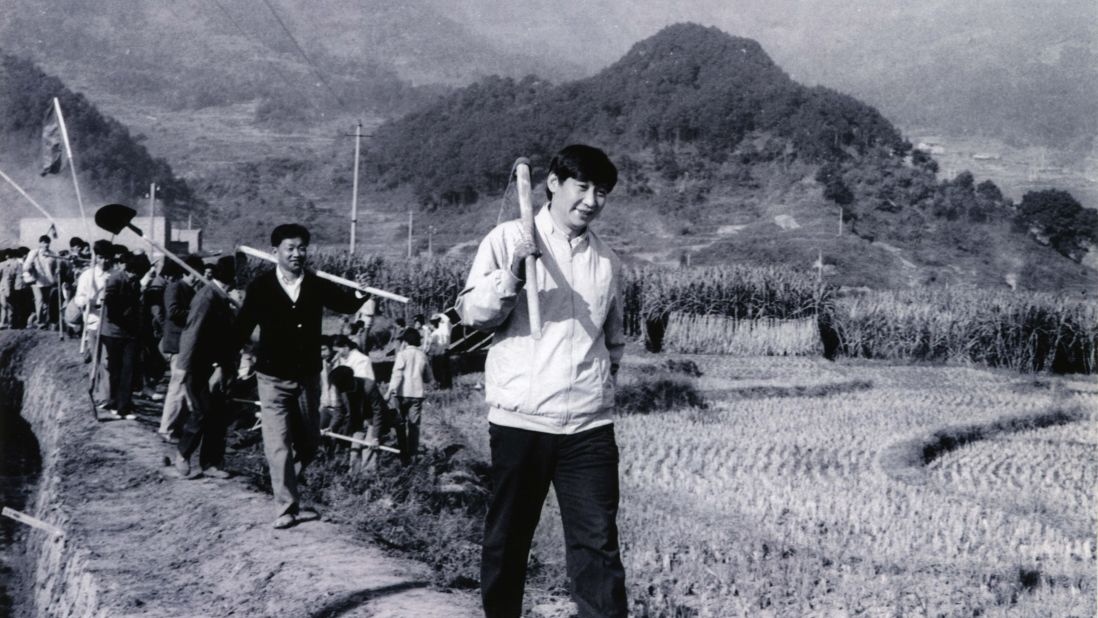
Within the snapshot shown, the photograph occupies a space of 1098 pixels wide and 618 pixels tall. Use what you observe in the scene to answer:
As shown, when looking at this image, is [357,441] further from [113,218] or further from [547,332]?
[547,332]

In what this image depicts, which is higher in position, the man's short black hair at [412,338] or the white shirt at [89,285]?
the white shirt at [89,285]

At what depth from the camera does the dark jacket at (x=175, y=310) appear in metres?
9.12

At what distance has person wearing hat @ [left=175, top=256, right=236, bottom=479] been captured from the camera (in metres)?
7.65

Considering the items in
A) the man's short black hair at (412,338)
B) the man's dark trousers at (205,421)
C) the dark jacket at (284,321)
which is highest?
the dark jacket at (284,321)

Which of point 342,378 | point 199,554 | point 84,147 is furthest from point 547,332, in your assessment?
point 84,147

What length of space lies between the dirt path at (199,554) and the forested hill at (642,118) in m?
87.1

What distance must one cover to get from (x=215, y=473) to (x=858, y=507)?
17.3 feet

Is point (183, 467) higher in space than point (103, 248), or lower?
lower

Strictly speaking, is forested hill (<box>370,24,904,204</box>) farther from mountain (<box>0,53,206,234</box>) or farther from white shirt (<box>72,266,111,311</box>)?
white shirt (<box>72,266,111,311</box>)

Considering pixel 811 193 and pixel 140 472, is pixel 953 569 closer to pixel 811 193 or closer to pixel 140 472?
pixel 140 472


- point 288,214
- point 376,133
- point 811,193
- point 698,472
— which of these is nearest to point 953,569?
point 698,472

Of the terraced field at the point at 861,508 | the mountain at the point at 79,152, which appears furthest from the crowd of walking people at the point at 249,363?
the mountain at the point at 79,152

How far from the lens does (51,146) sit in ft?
44.4

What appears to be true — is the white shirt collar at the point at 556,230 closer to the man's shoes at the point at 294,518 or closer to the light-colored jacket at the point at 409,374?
the man's shoes at the point at 294,518
